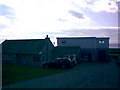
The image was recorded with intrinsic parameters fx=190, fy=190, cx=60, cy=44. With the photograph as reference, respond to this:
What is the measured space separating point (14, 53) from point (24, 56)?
89.0 inches

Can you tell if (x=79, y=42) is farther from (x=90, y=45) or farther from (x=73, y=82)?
(x=73, y=82)

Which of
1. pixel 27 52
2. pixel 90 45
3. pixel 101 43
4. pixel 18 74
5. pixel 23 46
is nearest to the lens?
pixel 18 74

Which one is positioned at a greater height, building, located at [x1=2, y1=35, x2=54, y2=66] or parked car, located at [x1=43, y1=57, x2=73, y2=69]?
building, located at [x1=2, y1=35, x2=54, y2=66]

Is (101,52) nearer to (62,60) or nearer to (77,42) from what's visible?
(77,42)

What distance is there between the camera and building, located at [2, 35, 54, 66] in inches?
1368

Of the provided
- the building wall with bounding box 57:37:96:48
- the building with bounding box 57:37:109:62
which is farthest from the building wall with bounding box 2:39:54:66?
the building with bounding box 57:37:109:62

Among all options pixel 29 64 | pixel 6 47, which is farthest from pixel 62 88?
pixel 6 47

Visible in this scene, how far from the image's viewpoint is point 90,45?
51.5m

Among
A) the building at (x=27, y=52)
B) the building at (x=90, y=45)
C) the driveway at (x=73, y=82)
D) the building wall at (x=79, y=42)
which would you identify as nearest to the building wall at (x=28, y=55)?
the building at (x=27, y=52)

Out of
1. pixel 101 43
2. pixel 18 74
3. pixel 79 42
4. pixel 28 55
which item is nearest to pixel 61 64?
pixel 28 55

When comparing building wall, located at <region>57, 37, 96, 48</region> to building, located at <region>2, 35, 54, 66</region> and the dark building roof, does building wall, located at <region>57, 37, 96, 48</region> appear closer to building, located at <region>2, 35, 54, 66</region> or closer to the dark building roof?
building, located at <region>2, 35, 54, 66</region>

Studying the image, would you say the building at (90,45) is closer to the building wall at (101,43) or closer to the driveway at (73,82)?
the building wall at (101,43)

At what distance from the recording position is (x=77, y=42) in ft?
172

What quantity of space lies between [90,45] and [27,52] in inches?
846
